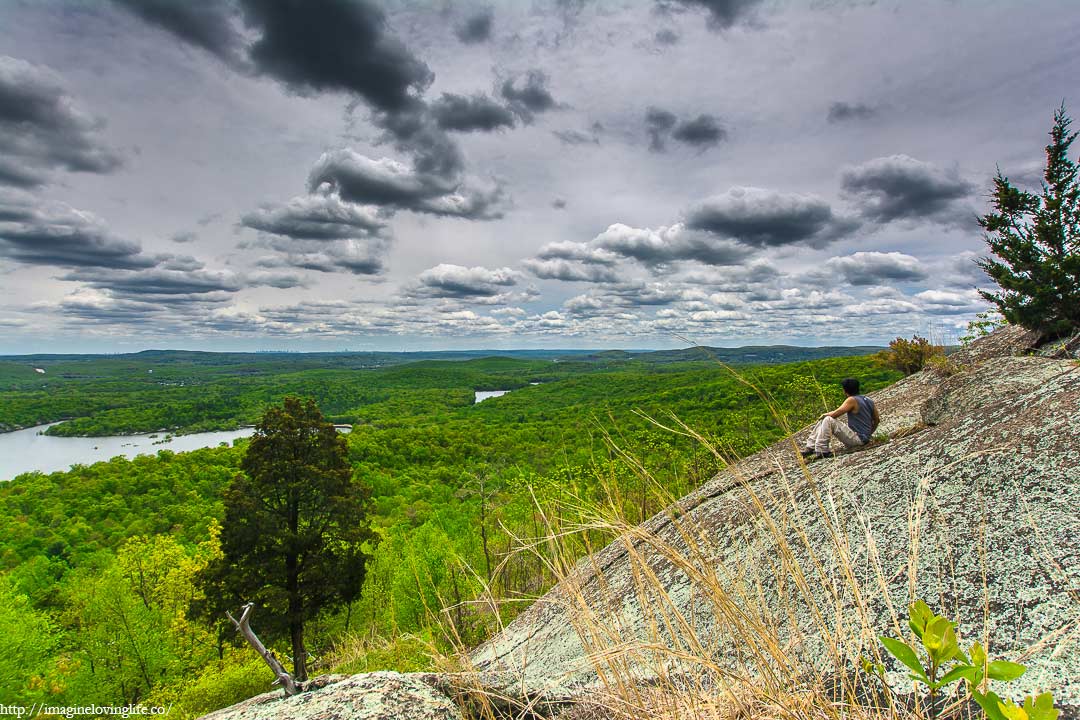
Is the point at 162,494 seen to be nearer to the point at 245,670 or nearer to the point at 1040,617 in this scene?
the point at 245,670

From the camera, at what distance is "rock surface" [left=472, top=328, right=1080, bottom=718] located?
59.4 inches

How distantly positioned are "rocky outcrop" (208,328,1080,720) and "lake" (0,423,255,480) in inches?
4234

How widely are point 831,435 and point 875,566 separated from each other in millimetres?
4806

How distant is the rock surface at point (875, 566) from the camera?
4.95 ft

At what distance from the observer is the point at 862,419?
582 centimetres

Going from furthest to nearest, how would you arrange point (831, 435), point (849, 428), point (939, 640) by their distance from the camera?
1. point (849, 428)
2. point (831, 435)
3. point (939, 640)

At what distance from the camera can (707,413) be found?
4094 cm

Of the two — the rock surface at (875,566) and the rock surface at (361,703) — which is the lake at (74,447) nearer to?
the rock surface at (361,703)

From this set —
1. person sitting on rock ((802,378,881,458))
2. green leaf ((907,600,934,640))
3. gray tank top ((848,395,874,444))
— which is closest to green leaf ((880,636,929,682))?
green leaf ((907,600,934,640))

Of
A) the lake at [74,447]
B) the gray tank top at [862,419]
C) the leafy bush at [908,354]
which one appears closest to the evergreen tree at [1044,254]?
the leafy bush at [908,354]

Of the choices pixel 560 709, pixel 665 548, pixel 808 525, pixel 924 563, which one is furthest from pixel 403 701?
pixel 808 525

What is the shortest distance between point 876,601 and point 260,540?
18173 mm

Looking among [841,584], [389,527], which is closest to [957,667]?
[841,584]

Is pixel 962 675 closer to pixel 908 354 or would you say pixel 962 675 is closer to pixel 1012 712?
pixel 1012 712
